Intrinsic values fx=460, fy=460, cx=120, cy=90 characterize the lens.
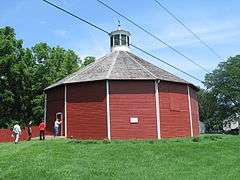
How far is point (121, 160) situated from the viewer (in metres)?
22.5

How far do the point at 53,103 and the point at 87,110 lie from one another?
457 cm

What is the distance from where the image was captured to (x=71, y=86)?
117ft

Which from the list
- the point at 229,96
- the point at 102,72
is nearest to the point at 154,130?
the point at 102,72

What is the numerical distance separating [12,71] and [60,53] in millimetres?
7277

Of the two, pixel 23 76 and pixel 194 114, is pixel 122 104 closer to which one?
pixel 194 114

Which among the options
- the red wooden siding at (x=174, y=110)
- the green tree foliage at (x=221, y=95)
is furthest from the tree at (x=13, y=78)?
the green tree foliage at (x=221, y=95)

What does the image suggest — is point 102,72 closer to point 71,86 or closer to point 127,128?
point 71,86

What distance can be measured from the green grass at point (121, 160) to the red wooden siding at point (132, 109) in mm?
5308

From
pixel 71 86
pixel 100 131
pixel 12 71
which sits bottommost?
pixel 100 131

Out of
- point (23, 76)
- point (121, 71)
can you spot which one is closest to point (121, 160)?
point (121, 71)

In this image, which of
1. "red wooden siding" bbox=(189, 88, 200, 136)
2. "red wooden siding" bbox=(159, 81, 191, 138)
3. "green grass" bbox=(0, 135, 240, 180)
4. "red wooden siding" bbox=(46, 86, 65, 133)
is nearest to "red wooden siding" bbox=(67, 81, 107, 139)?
"red wooden siding" bbox=(46, 86, 65, 133)

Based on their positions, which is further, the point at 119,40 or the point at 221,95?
the point at 221,95

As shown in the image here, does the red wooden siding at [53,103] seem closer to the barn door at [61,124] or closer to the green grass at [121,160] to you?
the barn door at [61,124]

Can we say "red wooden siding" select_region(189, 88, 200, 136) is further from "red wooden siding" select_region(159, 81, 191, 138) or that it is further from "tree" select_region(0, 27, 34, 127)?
"tree" select_region(0, 27, 34, 127)
